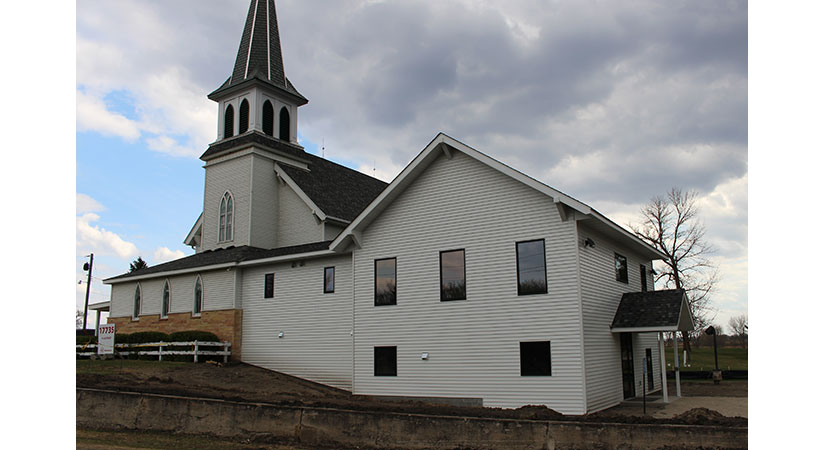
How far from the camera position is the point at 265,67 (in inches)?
1313

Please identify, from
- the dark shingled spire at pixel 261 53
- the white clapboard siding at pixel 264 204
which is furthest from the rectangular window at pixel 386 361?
the dark shingled spire at pixel 261 53

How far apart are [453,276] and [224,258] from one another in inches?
479

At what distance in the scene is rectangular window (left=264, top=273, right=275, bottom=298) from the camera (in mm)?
25258

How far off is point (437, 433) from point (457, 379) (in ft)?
23.1

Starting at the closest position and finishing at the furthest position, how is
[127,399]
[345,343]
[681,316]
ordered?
[127,399] → [681,316] → [345,343]

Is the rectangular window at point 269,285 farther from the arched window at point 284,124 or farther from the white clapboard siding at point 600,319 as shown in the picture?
the white clapboard siding at point 600,319

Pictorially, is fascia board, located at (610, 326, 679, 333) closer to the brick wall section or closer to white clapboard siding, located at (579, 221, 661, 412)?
white clapboard siding, located at (579, 221, 661, 412)

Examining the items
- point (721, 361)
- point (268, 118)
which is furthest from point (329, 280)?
point (721, 361)

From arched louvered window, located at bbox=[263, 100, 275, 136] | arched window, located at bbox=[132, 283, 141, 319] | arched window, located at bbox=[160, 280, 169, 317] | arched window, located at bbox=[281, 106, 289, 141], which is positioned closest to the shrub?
arched window, located at bbox=[160, 280, 169, 317]

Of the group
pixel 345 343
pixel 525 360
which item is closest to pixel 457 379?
pixel 525 360

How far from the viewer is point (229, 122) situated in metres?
32.9

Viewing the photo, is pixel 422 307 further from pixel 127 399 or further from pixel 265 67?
pixel 265 67

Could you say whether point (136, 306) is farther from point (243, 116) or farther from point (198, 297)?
point (243, 116)

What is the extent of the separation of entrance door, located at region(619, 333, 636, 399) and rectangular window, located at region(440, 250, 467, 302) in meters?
5.83
